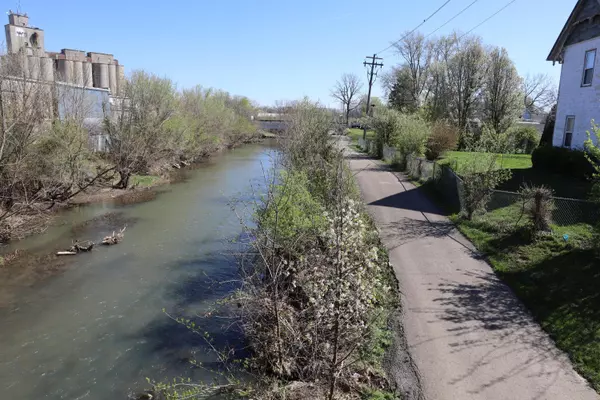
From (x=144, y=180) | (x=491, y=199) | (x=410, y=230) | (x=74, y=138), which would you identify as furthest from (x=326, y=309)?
(x=144, y=180)

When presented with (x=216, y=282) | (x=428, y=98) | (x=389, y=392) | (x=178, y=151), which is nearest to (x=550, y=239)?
(x=389, y=392)

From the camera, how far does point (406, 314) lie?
8.88 metres

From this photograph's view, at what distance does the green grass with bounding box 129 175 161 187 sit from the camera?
28.0 metres

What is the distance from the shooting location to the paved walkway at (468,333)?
6660mm

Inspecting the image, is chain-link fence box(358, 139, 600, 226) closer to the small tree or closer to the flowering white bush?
the small tree

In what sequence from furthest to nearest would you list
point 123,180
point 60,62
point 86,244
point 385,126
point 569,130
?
point 60,62 < point 385,126 < point 123,180 < point 569,130 < point 86,244

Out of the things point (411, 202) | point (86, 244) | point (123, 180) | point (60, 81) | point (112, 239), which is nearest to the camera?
point (86, 244)

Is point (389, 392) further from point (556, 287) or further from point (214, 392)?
point (556, 287)

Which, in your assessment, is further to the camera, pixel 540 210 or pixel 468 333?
pixel 540 210

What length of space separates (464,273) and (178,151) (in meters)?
29.5

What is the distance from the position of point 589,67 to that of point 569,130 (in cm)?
287

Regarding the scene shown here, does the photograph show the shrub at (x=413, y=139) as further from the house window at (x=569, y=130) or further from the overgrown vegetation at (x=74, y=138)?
the overgrown vegetation at (x=74, y=138)

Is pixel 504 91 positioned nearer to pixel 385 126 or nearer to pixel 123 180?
pixel 385 126

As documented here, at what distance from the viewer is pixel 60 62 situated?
40.1 meters
